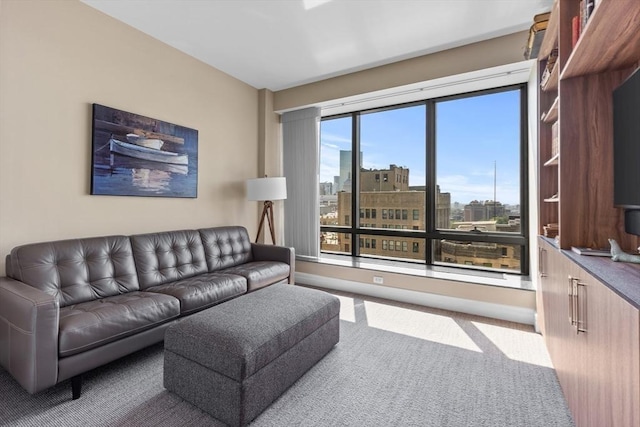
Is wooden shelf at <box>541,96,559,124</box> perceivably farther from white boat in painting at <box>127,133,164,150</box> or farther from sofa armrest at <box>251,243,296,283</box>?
white boat in painting at <box>127,133,164,150</box>

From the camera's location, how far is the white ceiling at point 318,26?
2.50m

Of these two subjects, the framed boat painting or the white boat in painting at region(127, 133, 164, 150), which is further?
the white boat in painting at region(127, 133, 164, 150)

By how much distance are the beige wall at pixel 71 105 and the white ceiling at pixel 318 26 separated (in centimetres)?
27

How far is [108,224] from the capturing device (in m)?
2.70

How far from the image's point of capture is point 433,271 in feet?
11.6

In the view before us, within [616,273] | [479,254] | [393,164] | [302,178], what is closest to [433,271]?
[479,254]

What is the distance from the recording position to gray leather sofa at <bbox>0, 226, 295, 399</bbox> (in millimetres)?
1599

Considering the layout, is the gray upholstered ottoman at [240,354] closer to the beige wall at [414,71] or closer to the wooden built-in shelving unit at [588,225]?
the wooden built-in shelving unit at [588,225]

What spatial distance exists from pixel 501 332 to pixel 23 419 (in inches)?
131

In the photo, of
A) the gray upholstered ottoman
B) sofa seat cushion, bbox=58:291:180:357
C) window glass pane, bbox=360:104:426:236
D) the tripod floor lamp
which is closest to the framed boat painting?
the tripod floor lamp

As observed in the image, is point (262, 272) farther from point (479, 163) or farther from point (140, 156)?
point (479, 163)

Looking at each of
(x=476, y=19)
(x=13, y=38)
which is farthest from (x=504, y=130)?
(x=13, y=38)

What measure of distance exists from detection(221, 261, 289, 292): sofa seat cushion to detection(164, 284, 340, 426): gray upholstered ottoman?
35.0 inches

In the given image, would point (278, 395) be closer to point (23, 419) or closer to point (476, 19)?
point (23, 419)
